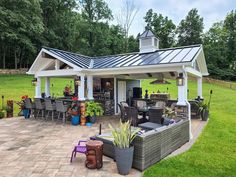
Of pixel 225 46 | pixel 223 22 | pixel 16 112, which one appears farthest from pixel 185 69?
pixel 223 22

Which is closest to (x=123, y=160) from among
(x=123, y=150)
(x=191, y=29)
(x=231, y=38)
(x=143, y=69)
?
(x=123, y=150)

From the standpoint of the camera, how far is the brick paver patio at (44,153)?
425 cm

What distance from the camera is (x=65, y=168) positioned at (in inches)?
174

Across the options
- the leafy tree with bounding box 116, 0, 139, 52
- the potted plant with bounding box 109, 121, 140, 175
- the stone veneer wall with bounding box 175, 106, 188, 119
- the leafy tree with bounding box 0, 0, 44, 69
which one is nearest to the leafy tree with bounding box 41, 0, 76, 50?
the leafy tree with bounding box 0, 0, 44, 69

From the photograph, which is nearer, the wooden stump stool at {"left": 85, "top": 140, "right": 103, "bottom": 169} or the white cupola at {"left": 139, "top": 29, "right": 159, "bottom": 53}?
the wooden stump stool at {"left": 85, "top": 140, "right": 103, "bottom": 169}

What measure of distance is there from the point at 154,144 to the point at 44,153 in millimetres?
2880

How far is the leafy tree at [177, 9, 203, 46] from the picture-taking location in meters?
41.4

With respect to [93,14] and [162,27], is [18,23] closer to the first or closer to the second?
[93,14]

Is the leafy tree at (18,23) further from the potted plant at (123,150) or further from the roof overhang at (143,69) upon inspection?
the potted plant at (123,150)

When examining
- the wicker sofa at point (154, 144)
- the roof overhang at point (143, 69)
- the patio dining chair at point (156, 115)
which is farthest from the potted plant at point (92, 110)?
the wicker sofa at point (154, 144)

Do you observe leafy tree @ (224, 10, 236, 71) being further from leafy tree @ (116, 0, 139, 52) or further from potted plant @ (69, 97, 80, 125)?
potted plant @ (69, 97, 80, 125)

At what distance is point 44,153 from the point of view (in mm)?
5344

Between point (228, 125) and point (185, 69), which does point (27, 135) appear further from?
point (228, 125)

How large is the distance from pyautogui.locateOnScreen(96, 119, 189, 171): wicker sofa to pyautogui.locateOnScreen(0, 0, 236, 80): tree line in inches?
966
